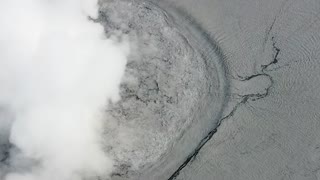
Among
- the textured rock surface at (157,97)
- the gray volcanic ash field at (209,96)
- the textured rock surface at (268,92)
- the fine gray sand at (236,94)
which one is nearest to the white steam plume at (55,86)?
the gray volcanic ash field at (209,96)

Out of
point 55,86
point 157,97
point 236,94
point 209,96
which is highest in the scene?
point 55,86

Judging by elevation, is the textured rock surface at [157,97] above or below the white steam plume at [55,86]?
below

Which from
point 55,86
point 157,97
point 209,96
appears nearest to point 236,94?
point 209,96

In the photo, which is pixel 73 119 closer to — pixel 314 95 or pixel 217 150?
pixel 217 150

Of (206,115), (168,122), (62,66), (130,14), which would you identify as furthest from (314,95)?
(62,66)

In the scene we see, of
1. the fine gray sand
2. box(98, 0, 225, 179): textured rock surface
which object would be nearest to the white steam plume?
box(98, 0, 225, 179): textured rock surface

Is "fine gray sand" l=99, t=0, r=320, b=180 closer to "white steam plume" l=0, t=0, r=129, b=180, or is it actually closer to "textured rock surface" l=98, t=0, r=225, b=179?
"textured rock surface" l=98, t=0, r=225, b=179

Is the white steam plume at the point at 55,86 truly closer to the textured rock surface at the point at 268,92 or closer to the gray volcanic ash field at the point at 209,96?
the gray volcanic ash field at the point at 209,96

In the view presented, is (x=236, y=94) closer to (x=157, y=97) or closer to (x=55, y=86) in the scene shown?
(x=157, y=97)
